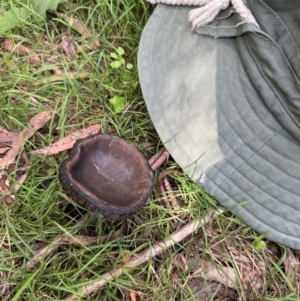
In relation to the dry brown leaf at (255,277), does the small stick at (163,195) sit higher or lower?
higher

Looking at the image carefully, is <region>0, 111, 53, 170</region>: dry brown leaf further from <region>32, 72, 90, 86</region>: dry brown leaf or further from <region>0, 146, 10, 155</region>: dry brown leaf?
→ <region>32, 72, 90, 86</region>: dry brown leaf

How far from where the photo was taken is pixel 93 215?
1994 millimetres

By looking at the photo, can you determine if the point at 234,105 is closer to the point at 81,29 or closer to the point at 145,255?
the point at 145,255

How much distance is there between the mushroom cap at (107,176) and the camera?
1.74 meters

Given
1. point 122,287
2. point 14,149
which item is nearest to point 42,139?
point 14,149

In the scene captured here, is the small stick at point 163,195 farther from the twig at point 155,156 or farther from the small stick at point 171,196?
the twig at point 155,156

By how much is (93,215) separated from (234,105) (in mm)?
828

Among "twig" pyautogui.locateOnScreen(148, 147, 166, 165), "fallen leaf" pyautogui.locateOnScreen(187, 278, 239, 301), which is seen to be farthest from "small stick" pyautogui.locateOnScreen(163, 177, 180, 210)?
"fallen leaf" pyautogui.locateOnScreen(187, 278, 239, 301)

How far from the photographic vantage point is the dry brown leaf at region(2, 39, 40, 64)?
2318 millimetres

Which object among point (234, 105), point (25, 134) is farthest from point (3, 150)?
point (234, 105)

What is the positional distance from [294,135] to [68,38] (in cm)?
136

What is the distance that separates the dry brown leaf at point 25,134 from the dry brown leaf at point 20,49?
0.35 metres

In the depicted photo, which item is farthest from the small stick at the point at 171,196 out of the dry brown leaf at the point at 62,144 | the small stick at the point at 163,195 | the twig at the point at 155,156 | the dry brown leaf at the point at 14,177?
the dry brown leaf at the point at 14,177

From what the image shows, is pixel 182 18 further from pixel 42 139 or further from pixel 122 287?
pixel 122 287
